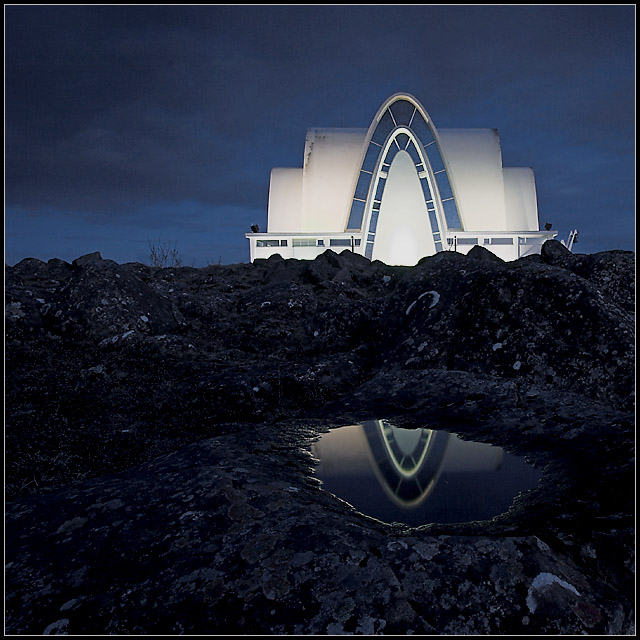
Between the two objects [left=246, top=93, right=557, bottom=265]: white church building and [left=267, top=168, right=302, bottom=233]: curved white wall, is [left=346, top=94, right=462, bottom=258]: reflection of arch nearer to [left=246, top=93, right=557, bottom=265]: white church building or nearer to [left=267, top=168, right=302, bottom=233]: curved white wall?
[left=246, top=93, right=557, bottom=265]: white church building

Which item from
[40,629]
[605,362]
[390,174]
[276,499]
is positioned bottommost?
[40,629]

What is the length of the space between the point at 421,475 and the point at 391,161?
19.4 m

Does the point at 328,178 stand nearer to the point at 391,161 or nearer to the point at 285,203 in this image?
the point at 285,203

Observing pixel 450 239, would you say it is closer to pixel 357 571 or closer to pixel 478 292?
pixel 478 292

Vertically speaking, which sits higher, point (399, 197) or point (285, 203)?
point (285, 203)

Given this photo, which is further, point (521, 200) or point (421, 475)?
point (521, 200)

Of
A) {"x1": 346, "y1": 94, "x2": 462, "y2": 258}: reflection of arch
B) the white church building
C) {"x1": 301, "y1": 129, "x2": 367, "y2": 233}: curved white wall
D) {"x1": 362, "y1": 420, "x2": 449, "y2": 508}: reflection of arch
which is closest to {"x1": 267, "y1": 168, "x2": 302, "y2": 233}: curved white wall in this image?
the white church building

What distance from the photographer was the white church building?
19078 mm

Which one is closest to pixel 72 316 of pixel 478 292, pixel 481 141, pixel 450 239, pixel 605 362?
pixel 478 292

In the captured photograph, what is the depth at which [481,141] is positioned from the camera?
74.9ft

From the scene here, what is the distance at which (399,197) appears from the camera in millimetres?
20109

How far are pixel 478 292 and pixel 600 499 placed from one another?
6.91ft

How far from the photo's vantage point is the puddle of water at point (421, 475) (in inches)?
55.4

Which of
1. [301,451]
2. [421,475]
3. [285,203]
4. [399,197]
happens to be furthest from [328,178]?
[421,475]
